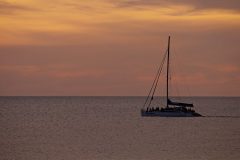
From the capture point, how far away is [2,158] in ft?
197

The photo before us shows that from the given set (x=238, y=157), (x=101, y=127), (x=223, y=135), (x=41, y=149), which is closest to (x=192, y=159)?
(x=238, y=157)

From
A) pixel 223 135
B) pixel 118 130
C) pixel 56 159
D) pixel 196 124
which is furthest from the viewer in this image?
pixel 196 124

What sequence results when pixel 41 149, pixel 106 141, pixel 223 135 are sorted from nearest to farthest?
pixel 41 149 → pixel 106 141 → pixel 223 135

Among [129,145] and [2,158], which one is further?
[129,145]

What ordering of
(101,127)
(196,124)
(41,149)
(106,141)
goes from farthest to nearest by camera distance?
1. (196,124)
2. (101,127)
3. (106,141)
4. (41,149)

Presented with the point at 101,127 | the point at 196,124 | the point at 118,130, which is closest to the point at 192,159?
the point at 118,130

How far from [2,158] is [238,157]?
18756mm

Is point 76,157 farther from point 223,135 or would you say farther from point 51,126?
point 51,126

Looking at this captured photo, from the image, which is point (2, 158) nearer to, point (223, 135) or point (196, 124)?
point (223, 135)

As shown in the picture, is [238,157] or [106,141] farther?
[106,141]

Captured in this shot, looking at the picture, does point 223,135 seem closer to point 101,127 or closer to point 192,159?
point 101,127

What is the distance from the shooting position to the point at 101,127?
328 feet

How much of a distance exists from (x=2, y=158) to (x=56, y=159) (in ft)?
14.5

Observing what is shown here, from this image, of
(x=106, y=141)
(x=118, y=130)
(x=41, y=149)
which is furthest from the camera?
(x=118, y=130)
